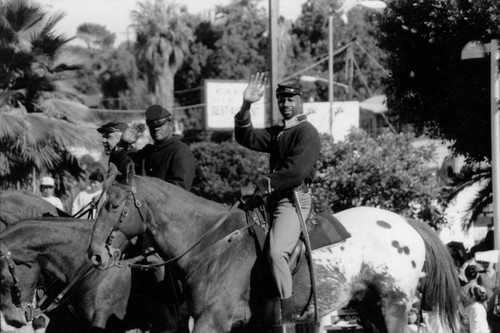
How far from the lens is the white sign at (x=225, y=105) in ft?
144

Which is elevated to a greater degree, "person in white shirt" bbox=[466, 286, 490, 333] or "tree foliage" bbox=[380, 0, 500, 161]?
"tree foliage" bbox=[380, 0, 500, 161]

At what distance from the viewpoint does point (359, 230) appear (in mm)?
9914

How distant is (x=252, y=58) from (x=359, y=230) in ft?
167

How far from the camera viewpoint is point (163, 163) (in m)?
10.5

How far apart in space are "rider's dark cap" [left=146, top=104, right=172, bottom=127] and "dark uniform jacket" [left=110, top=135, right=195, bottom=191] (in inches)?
8.8

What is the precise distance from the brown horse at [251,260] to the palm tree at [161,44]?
4833cm

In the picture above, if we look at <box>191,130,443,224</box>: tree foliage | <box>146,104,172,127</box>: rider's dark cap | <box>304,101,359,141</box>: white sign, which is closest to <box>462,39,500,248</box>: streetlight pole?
<box>146,104,172,127</box>: rider's dark cap

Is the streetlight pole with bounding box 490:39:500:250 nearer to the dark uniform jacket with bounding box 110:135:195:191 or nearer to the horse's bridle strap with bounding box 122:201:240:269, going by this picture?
the dark uniform jacket with bounding box 110:135:195:191

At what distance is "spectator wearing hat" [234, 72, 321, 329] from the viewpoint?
29.7 feet

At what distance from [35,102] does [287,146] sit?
11.3 metres

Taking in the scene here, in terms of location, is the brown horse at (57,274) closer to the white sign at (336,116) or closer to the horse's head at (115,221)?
the horse's head at (115,221)

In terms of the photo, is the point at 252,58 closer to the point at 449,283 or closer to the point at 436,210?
the point at 436,210

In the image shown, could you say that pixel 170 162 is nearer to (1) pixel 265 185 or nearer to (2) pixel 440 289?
(1) pixel 265 185

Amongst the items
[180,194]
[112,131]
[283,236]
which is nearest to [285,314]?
[283,236]
